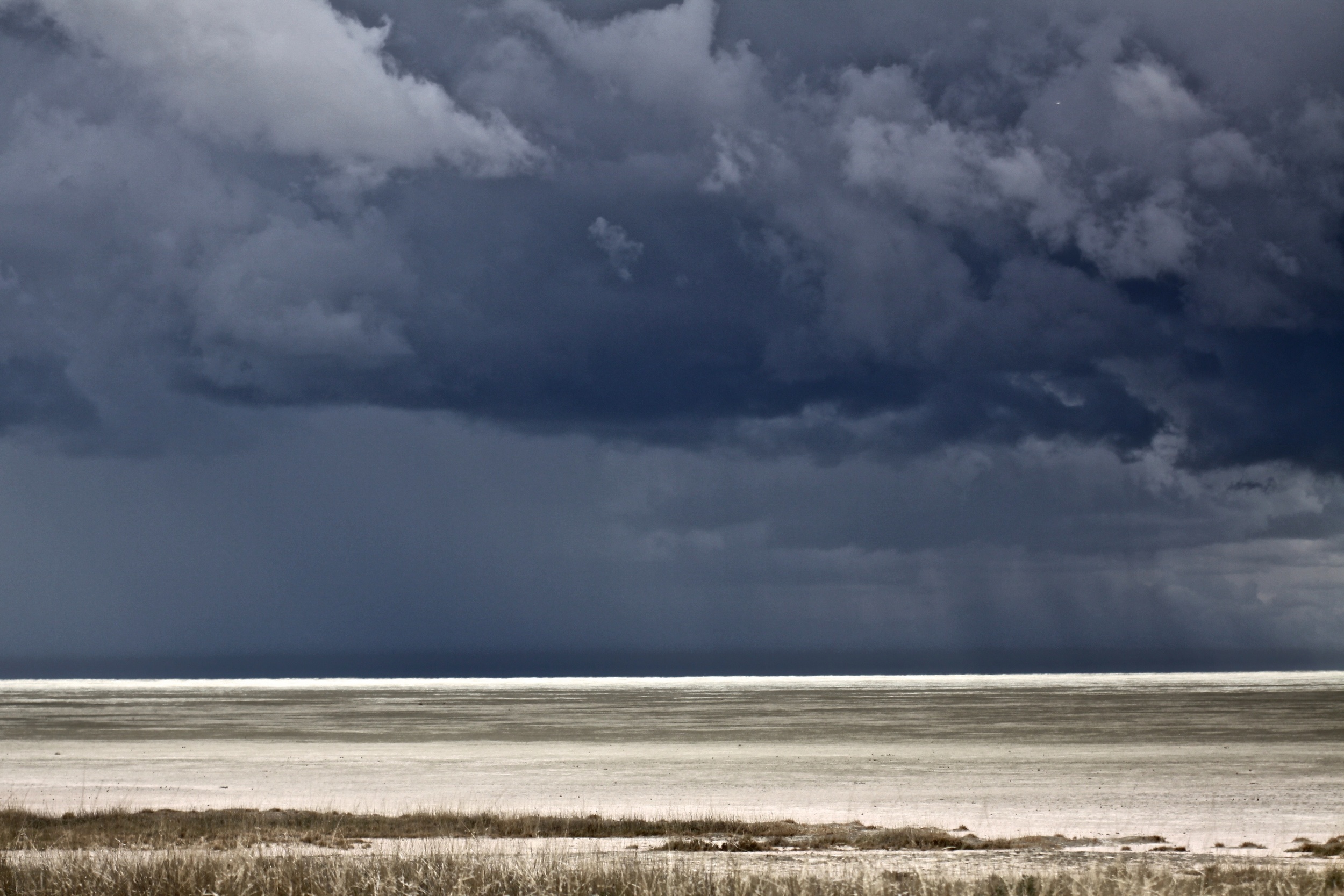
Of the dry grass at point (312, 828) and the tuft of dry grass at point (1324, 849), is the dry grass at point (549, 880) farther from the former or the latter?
the dry grass at point (312, 828)

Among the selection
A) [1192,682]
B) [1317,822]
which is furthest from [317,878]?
[1192,682]

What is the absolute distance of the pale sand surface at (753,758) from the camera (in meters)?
39.7

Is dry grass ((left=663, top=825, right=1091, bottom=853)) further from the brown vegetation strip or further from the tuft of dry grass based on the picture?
the tuft of dry grass

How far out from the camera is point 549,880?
21.5 meters

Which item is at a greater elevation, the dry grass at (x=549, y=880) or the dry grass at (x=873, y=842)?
the dry grass at (x=549, y=880)

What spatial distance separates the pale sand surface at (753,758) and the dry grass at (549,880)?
884cm

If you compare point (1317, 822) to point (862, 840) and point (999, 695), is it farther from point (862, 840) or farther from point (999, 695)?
point (999, 695)

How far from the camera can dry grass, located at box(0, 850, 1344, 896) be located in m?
21.2

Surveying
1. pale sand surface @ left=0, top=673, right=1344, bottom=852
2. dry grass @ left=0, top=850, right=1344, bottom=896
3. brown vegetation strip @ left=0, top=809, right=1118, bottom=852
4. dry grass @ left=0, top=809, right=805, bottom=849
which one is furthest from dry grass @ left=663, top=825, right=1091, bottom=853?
dry grass @ left=0, top=850, right=1344, bottom=896

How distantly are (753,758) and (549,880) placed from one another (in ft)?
124

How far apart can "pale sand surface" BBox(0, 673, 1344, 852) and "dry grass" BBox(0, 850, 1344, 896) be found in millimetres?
8844

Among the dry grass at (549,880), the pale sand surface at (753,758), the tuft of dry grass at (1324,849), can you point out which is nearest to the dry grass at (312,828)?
the pale sand surface at (753,758)

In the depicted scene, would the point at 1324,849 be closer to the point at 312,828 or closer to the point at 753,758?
the point at 312,828

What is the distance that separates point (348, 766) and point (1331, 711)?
67.1 m
